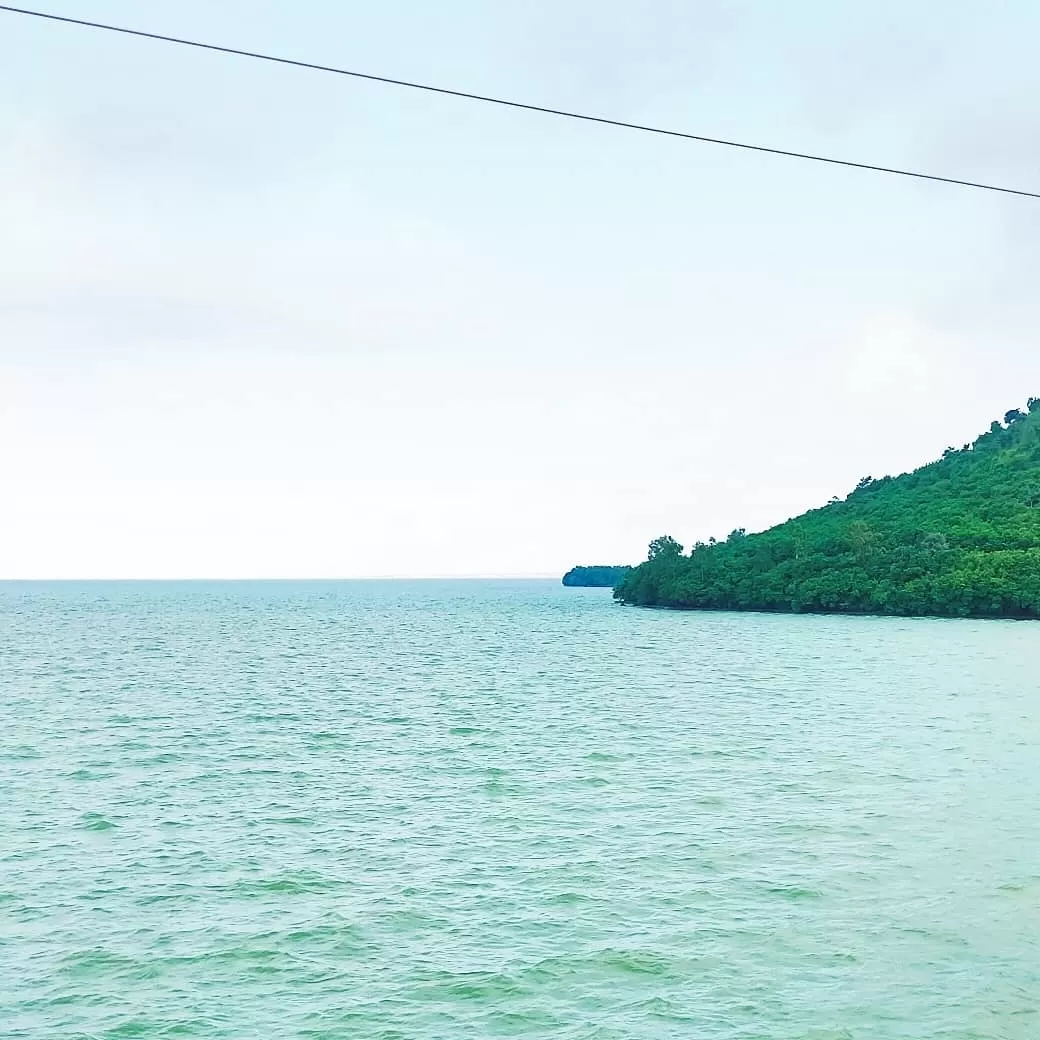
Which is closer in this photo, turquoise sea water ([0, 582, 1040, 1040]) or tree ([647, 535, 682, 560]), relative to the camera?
turquoise sea water ([0, 582, 1040, 1040])

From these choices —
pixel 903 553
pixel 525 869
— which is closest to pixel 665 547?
pixel 903 553

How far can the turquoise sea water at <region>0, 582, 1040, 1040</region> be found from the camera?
48.2ft

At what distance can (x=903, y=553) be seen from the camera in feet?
433

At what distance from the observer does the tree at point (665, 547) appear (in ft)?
585

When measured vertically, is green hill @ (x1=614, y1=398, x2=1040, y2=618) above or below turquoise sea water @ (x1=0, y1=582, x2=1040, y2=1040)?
above

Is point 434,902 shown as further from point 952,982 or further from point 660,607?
point 660,607

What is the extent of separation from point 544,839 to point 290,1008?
10008mm

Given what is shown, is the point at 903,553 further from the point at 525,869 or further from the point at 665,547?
the point at 525,869

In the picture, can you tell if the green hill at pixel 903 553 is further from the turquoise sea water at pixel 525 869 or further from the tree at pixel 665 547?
the turquoise sea water at pixel 525 869

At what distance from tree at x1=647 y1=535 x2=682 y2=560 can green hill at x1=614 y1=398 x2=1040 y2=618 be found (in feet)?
0.56

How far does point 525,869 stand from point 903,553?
395ft

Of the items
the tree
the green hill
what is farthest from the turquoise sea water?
the tree

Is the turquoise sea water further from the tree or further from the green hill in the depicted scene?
the tree

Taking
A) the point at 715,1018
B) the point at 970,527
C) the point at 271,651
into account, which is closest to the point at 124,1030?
the point at 715,1018
